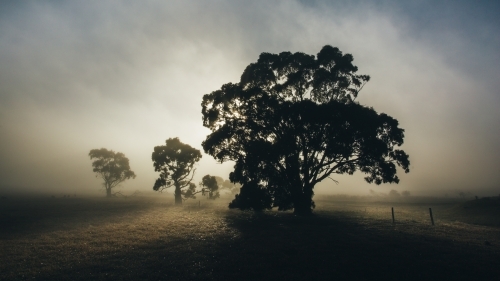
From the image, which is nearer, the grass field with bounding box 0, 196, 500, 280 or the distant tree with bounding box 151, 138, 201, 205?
the grass field with bounding box 0, 196, 500, 280

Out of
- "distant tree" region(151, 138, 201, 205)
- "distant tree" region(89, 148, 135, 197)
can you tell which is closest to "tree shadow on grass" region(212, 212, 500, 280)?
"distant tree" region(151, 138, 201, 205)

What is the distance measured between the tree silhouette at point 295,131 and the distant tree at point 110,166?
2449 inches

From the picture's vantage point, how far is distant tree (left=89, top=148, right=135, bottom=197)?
2985 inches

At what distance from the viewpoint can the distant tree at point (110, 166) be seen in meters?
75.8

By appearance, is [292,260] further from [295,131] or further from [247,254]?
[295,131]

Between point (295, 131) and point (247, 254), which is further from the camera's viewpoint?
point (295, 131)

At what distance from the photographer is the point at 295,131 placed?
91.1ft

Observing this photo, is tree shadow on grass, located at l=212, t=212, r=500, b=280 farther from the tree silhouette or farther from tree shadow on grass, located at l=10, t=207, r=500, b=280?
the tree silhouette

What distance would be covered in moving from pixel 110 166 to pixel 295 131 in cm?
7341

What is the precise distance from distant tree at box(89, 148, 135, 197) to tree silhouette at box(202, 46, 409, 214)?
62.2 m

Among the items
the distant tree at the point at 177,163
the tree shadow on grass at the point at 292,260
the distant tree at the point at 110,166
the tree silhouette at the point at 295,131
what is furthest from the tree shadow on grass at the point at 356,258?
the distant tree at the point at 110,166

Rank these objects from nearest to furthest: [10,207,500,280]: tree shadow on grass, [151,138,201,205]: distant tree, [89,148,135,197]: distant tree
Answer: [10,207,500,280]: tree shadow on grass
[151,138,201,205]: distant tree
[89,148,135,197]: distant tree

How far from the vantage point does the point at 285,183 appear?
29734 mm

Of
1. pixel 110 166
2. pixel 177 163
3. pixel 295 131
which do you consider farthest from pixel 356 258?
pixel 110 166
